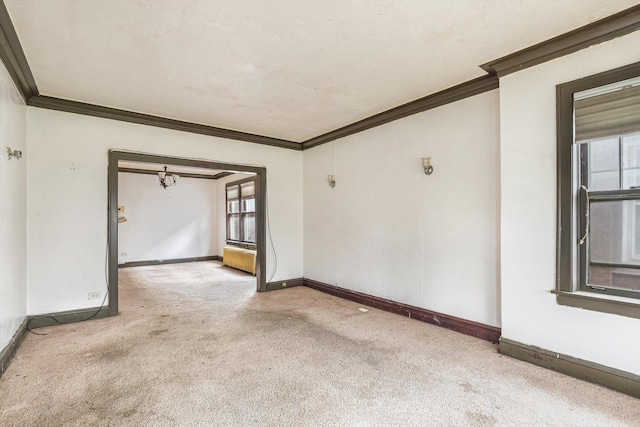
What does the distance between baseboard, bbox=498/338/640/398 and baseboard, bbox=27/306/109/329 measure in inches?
177

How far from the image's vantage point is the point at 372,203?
4.38 metres

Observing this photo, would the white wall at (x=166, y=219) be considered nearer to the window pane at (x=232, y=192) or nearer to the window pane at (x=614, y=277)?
the window pane at (x=232, y=192)

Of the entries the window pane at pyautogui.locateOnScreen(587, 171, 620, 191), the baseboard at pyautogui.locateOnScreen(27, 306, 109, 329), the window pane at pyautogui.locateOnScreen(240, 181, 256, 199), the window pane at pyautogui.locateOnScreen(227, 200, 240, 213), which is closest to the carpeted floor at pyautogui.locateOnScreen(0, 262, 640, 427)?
the baseboard at pyautogui.locateOnScreen(27, 306, 109, 329)

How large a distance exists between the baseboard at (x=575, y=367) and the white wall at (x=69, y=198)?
182 inches

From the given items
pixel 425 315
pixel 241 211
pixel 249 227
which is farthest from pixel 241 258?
pixel 425 315

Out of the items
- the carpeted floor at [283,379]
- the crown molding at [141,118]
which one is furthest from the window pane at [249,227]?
the carpeted floor at [283,379]

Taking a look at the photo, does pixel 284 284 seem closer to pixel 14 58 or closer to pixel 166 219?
pixel 14 58

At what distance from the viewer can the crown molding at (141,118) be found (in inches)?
142

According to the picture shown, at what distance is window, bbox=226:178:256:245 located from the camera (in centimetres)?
768

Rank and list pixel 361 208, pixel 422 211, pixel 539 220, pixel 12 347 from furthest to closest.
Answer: pixel 361 208, pixel 422 211, pixel 12 347, pixel 539 220

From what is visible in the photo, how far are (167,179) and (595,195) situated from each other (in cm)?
866

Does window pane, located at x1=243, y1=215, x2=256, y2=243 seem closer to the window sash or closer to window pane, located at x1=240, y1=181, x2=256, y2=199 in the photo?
window pane, located at x1=240, y1=181, x2=256, y2=199

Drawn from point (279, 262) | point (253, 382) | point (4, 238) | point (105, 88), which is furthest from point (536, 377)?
point (105, 88)

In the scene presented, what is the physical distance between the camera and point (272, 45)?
251 cm
